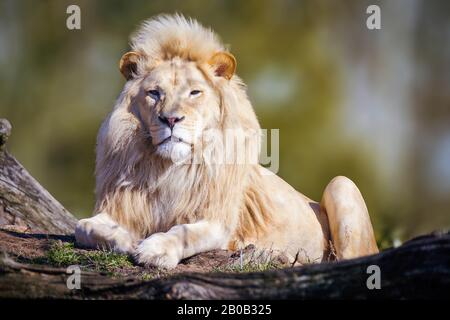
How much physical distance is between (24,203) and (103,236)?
1.57m

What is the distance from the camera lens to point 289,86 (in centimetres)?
1341

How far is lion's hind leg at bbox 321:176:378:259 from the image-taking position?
6703 mm

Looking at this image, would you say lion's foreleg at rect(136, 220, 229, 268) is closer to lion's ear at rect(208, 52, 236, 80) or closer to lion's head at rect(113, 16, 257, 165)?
lion's head at rect(113, 16, 257, 165)

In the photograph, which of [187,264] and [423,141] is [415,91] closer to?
[423,141]

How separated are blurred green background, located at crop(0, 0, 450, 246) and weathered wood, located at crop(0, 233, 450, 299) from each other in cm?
812

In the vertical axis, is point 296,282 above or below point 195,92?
below

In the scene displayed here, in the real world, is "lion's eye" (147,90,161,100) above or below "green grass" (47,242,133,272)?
above

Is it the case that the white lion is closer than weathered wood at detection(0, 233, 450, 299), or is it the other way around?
weathered wood at detection(0, 233, 450, 299)

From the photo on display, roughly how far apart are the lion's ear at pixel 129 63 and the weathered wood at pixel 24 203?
115 centimetres

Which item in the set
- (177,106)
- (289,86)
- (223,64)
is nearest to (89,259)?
(177,106)

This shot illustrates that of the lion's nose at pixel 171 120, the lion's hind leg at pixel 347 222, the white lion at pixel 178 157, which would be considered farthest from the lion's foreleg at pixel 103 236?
the lion's hind leg at pixel 347 222

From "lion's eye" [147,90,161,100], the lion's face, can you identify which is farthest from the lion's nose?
"lion's eye" [147,90,161,100]

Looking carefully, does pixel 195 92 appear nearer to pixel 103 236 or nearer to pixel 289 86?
pixel 103 236
